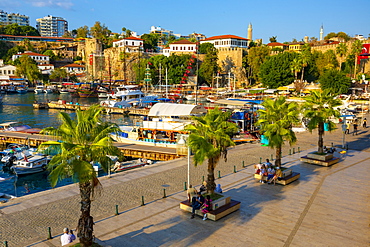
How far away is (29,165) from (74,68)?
11975 centimetres

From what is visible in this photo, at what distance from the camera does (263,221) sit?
1391 centimetres

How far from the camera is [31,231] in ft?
43.9

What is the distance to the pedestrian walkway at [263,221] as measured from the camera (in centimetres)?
1227

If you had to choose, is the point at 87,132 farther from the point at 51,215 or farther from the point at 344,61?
the point at 344,61

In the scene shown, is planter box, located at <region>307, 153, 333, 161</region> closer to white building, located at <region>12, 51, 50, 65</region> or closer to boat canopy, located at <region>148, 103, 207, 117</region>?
boat canopy, located at <region>148, 103, 207, 117</region>

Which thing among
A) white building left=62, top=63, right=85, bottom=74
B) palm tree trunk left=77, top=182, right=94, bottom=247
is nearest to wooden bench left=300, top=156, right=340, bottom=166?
palm tree trunk left=77, top=182, right=94, bottom=247

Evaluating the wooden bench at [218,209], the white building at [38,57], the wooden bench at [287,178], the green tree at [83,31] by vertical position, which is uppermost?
the green tree at [83,31]

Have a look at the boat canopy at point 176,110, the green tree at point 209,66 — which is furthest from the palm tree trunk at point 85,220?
the green tree at point 209,66

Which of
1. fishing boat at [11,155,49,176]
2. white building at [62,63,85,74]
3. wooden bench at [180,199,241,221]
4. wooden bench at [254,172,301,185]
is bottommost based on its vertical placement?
fishing boat at [11,155,49,176]

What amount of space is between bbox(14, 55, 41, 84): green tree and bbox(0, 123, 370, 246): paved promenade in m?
114

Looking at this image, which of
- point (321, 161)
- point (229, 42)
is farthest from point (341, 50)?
point (321, 161)

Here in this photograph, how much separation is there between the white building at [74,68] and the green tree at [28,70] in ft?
52.0

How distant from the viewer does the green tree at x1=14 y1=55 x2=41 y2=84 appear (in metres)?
121

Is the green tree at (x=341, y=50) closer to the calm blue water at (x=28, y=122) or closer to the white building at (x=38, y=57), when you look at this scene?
the calm blue water at (x=28, y=122)
